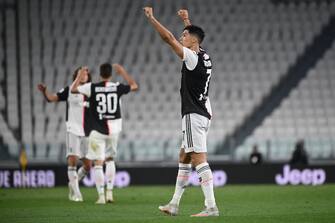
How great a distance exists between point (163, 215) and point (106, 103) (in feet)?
14.5

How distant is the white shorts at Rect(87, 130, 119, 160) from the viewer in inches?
579

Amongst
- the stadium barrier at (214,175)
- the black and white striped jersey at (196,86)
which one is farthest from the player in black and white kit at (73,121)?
the stadium barrier at (214,175)

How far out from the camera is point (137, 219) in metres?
10.1

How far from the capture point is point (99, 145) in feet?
48.3

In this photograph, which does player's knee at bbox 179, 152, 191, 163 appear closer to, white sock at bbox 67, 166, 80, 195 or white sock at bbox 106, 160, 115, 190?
white sock at bbox 106, 160, 115, 190

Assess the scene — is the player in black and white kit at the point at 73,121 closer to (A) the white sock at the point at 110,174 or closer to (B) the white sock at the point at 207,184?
(A) the white sock at the point at 110,174

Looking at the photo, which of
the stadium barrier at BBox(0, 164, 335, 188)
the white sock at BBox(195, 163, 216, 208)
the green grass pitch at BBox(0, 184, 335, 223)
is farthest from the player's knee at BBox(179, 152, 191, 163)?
the stadium barrier at BBox(0, 164, 335, 188)

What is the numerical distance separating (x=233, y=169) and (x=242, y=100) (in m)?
6.62

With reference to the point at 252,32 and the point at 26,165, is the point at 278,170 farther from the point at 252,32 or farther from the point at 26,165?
the point at 252,32

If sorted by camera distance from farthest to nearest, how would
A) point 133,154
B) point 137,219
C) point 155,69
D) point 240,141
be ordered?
point 155,69
point 240,141
point 133,154
point 137,219

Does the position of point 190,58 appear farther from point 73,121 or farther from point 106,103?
point 73,121

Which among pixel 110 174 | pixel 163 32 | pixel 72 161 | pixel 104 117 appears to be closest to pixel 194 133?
pixel 163 32

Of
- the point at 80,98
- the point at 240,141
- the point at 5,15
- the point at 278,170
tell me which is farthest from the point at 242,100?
the point at 80,98

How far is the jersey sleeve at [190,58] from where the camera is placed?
10127 millimetres
